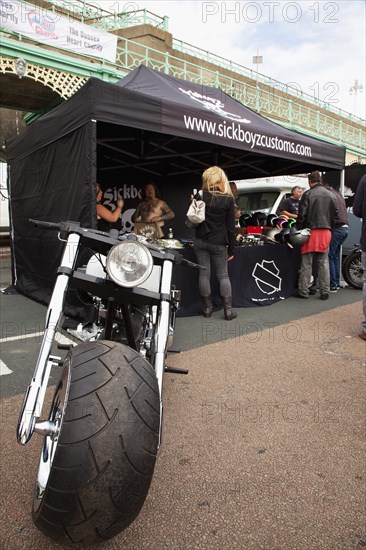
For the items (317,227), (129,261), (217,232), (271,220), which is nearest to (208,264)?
(217,232)

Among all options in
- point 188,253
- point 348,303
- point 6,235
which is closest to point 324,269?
point 348,303

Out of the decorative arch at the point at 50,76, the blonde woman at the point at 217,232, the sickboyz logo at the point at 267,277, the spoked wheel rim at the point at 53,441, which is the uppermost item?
the decorative arch at the point at 50,76

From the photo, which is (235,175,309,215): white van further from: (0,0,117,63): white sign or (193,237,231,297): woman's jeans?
(0,0,117,63): white sign

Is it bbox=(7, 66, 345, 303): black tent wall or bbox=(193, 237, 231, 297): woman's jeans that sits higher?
bbox=(7, 66, 345, 303): black tent wall

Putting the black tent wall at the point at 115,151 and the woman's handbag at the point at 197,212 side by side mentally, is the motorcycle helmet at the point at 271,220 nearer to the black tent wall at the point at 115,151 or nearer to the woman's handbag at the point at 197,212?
the black tent wall at the point at 115,151

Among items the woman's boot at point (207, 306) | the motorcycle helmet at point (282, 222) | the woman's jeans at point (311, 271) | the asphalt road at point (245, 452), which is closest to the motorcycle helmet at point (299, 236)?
the woman's jeans at point (311, 271)

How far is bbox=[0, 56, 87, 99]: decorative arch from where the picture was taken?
9258 mm

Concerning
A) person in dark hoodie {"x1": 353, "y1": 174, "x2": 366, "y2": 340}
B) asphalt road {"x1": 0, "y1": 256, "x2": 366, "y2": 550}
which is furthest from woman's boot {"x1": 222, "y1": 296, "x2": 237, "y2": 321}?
person in dark hoodie {"x1": 353, "y1": 174, "x2": 366, "y2": 340}

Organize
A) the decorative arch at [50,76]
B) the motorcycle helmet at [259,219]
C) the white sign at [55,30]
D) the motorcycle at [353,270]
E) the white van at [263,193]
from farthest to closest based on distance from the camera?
the white sign at [55,30] → the decorative arch at [50,76] → the white van at [263,193] → the motorcycle helmet at [259,219] → the motorcycle at [353,270]

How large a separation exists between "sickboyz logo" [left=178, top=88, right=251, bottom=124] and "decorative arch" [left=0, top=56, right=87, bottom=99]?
500 centimetres

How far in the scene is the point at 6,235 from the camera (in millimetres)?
16250

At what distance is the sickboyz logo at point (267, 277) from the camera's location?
6031mm

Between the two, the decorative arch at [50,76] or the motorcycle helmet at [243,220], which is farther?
the decorative arch at [50,76]

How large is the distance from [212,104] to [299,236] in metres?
2.42
